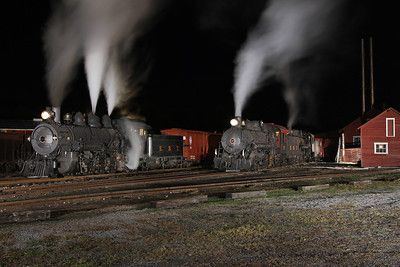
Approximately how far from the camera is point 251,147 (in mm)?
31375

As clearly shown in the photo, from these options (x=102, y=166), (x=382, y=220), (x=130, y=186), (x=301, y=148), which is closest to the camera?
(x=382, y=220)

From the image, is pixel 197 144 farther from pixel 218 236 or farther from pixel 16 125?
pixel 218 236

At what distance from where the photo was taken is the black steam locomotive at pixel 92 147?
25500 mm

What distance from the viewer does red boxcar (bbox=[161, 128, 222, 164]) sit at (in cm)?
4109

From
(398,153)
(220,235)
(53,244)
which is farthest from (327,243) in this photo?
(398,153)

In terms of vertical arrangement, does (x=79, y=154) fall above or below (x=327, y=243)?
above

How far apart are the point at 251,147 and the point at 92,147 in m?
10.1

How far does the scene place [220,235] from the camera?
960 centimetres

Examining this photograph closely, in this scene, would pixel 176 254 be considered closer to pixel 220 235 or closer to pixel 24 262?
pixel 220 235

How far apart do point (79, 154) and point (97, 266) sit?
1986 cm

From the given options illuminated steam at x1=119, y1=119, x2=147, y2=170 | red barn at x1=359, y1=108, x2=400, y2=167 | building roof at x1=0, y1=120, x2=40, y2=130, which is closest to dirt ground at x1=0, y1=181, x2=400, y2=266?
illuminated steam at x1=119, y1=119, x2=147, y2=170

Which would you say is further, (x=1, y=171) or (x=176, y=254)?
(x=1, y=171)

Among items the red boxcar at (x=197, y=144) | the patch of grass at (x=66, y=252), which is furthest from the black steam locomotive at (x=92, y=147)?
the patch of grass at (x=66, y=252)

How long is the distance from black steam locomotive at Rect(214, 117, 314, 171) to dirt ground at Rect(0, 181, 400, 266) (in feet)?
54.9
